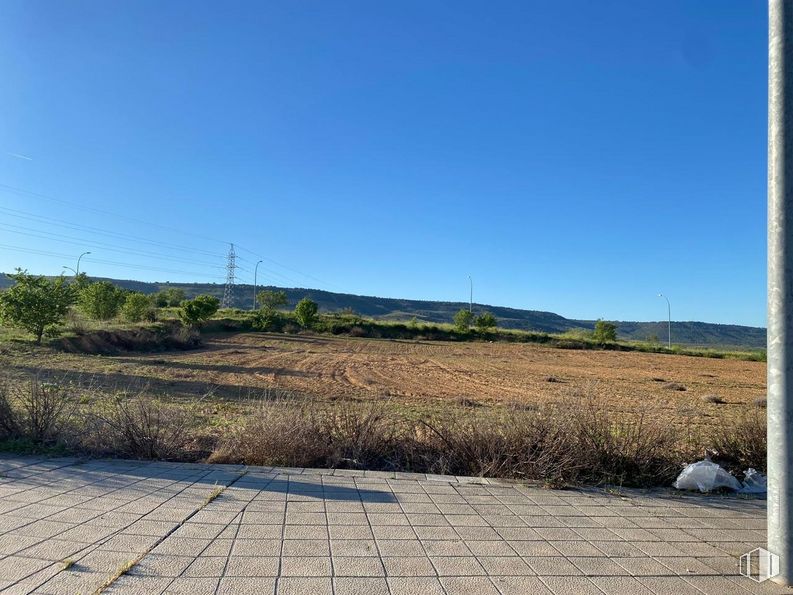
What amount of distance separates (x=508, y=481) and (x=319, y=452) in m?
2.10

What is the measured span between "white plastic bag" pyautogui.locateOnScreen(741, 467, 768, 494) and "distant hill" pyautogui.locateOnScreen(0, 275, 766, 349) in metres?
127

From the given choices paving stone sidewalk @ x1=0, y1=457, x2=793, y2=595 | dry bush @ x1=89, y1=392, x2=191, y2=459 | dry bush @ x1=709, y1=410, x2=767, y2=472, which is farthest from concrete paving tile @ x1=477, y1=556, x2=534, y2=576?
dry bush @ x1=709, y1=410, x2=767, y2=472

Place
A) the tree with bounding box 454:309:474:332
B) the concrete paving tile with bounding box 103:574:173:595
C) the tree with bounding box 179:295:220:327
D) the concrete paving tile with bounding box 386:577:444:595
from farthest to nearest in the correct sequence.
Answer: the tree with bounding box 454:309:474:332 < the tree with bounding box 179:295:220:327 < the concrete paving tile with bounding box 386:577:444:595 < the concrete paving tile with bounding box 103:574:173:595

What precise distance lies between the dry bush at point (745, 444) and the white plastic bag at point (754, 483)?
454mm

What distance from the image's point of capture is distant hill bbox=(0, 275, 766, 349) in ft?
456

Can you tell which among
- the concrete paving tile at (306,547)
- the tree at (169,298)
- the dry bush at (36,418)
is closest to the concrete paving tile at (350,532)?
the concrete paving tile at (306,547)

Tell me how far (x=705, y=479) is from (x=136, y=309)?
50980 mm

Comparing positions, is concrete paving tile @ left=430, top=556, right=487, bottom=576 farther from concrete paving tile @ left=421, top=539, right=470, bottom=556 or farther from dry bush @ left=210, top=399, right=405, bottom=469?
dry bush @ left=210, top=399, right=405, bottom=469

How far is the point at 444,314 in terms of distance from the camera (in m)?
172

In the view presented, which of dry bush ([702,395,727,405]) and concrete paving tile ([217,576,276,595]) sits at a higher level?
concrete paving tile ([217,576,276,595])

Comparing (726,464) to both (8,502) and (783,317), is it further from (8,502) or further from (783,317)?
(8,502)

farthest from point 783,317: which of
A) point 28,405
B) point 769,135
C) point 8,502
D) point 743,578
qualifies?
point 28,405

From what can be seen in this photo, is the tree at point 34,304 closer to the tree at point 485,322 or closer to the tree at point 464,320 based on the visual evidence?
the tree at point 464,320

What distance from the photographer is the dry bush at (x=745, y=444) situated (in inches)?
264
